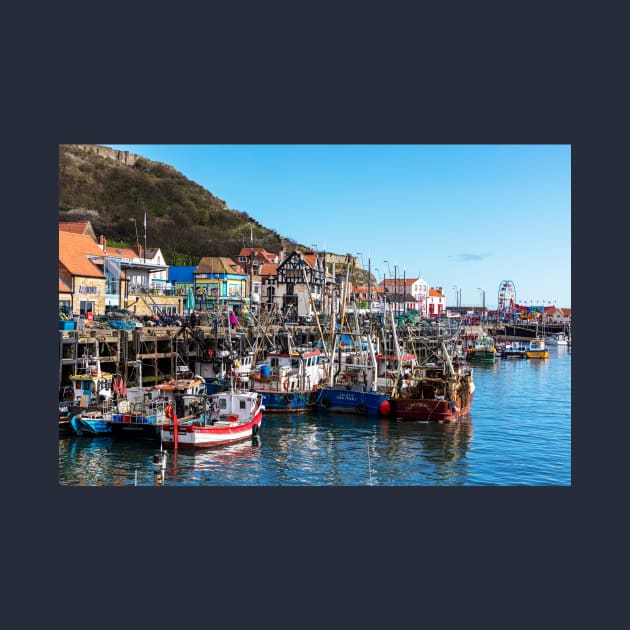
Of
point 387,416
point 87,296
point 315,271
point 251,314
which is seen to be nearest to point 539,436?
point 387,416

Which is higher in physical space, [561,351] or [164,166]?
[164,166]

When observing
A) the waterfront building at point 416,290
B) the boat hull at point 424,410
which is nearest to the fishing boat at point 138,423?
the boat hull at point 424,410

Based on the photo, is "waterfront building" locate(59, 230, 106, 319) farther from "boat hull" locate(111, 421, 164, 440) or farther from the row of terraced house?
"boat hull" locate(111, 421, 164, 440)

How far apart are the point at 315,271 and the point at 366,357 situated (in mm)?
21555

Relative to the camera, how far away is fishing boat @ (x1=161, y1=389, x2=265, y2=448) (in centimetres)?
1662

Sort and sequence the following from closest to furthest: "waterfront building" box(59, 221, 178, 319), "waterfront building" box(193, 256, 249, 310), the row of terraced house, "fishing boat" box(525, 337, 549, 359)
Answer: "waterfront building" box(59, 221, 178, 319) → the row of terraced house → "waterfront building" box(193, 256, 249, 310) → "fishing boat" box(525, 337, 549, 359)

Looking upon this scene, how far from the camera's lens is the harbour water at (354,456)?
1407 cm

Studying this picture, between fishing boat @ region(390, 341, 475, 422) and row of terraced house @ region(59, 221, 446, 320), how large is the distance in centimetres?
407

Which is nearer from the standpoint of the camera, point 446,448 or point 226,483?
point 226,483

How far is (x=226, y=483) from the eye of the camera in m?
13.6

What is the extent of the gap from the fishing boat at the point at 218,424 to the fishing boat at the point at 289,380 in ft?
12.9

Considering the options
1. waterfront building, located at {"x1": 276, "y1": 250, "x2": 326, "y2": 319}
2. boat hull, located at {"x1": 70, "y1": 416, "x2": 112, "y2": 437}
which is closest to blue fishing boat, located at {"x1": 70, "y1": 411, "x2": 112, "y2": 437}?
boat hull, located at {"x1": 70, "y1": 416, "x2": 112, "y2": 437}

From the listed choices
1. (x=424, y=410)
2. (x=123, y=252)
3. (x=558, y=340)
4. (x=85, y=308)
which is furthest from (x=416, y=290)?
(x=85, y=308)

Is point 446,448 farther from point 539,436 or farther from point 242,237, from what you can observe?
point 242,237
